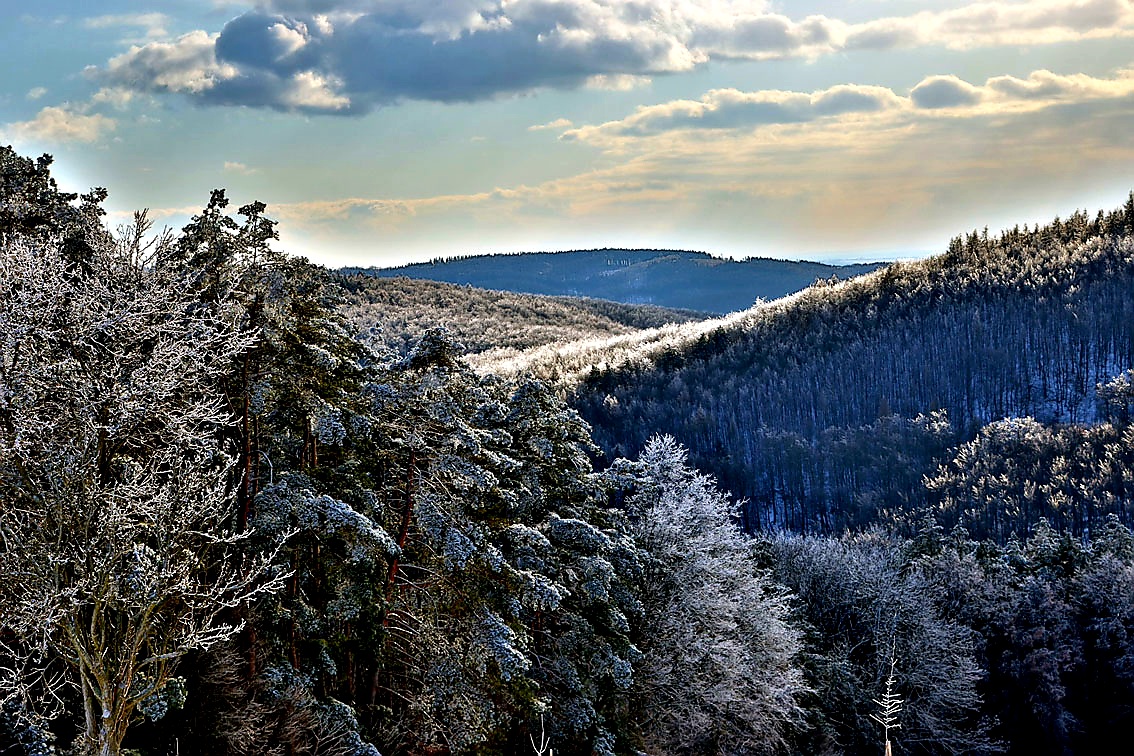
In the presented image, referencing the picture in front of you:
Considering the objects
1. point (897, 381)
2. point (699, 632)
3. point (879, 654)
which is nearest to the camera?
point (699, 632)

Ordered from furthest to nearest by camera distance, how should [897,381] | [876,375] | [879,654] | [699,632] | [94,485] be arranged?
[876,375] < [897,381] < [879,654] < [699,632] < [94,485]

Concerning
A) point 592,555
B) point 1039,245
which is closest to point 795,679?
point 592,555

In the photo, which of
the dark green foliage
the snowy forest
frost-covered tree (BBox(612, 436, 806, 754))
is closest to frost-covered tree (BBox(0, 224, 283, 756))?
the snowy forest

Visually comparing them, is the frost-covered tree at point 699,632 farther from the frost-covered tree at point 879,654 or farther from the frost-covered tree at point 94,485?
the frost-covered tree at point 94,485

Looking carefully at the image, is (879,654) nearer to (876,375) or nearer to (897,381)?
(897,381)

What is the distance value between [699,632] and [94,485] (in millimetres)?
19098

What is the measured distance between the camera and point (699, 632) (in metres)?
26.9

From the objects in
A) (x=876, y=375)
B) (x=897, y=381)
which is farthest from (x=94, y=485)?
(x=876, y=375)

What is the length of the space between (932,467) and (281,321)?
10976cm

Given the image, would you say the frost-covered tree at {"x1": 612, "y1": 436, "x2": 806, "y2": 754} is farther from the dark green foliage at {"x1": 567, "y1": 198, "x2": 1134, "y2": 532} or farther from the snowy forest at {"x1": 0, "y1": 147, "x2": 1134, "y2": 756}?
the dark green foliage at {"x1": 567, "y1": 198, "x2": 1134, "y2": 532}

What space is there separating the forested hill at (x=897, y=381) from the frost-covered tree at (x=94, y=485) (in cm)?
9327

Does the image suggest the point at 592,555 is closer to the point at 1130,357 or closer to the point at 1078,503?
the point at 1078,503

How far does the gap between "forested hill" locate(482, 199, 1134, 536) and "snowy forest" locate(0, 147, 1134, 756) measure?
55039 mm

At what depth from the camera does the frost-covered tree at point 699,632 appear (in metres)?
26.4
